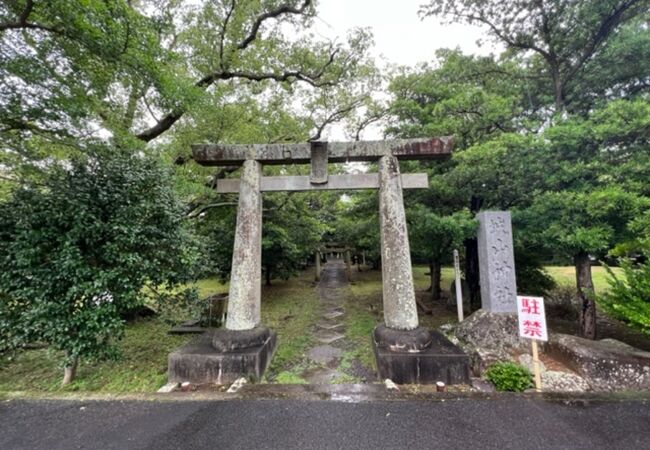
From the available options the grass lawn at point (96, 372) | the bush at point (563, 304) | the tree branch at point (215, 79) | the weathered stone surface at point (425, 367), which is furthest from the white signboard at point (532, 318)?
the tree branch at point (215, 79)

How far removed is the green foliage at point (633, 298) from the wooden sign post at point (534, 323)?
1.55 m

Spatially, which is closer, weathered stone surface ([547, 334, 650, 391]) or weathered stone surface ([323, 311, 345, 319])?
weathered stone surface ([547, 334, 650, 391])

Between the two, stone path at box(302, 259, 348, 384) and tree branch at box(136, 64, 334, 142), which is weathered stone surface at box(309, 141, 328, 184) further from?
stone path at box(302, 259, 348, 384)

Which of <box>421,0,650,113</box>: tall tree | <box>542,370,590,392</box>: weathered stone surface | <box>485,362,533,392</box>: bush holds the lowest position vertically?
<box>542,370,590,392</box>: weathered stone surface

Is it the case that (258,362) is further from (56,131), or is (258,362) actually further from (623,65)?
(623,65)

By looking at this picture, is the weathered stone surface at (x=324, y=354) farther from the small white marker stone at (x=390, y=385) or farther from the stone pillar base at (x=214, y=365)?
the small white marker stone at (x=390, y=385)

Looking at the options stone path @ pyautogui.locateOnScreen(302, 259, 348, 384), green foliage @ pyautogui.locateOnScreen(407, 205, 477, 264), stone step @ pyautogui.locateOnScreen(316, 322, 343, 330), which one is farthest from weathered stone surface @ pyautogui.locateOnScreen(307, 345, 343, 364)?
green foliage @ pyautogui.locateOnScreen(407, 205, 477, 264)

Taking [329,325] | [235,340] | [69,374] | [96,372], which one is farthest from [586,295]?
[69,374]

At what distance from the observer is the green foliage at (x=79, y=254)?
361 cm

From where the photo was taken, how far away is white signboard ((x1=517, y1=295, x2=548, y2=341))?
3.51m

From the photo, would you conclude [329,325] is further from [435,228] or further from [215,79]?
[215,79]

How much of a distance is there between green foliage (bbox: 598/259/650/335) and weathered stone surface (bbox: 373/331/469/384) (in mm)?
2599

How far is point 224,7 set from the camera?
6234 millimetres

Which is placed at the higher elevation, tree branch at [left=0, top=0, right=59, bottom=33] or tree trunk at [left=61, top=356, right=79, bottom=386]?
tree branch at [left=0, top=0, right=59, bottom=33]
